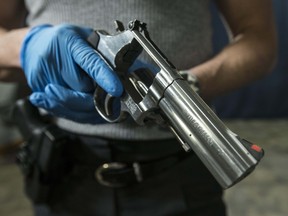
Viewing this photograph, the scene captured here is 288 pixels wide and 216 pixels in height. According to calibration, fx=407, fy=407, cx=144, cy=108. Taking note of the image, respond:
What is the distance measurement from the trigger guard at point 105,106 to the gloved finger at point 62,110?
0.04 m

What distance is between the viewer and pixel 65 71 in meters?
0.48

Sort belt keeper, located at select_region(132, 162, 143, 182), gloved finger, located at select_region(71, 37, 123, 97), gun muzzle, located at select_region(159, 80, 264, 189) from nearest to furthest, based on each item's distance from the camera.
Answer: gun muzzle, located at select_region(159, 80, 264, 189), gloved finger, located at select_region(71, 37, 123, 97), belt keeper, located at select_region(132, 162, 143, 182)

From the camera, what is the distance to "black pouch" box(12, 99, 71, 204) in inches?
22.8

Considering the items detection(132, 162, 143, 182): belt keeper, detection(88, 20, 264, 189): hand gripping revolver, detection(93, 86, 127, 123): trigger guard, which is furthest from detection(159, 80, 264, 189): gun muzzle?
detection(132, 162, 143, 182): belt keeper

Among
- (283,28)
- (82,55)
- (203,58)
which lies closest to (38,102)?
(82,55)

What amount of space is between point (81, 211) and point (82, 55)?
0.27 m

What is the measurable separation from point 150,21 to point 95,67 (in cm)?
12

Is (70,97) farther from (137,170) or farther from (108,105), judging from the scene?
(137,170)

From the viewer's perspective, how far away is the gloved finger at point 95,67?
426 millimetres

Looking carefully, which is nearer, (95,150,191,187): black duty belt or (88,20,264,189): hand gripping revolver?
(88,20,264,189): hand gripping revolver

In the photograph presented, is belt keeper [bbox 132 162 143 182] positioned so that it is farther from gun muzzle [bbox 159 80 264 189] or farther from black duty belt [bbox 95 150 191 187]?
gun muzzle [bbox 159 80 264 189]

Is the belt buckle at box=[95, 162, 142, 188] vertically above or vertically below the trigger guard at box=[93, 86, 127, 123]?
below

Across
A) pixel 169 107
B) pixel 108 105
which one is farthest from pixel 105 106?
pixel 169 107

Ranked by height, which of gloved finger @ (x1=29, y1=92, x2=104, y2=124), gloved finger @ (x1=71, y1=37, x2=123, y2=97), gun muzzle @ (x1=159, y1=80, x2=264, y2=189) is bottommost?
gloved finger @ (x1=29, y1=92, x2=104, y2=124)
